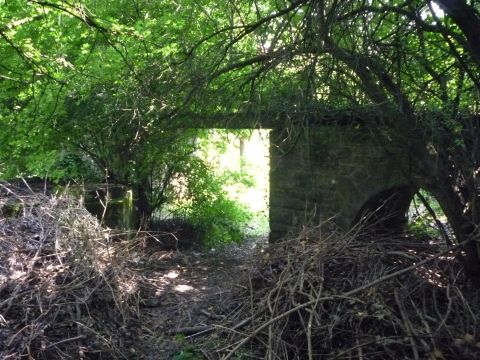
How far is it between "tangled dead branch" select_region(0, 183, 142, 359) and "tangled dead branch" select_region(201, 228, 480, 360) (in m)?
1.06

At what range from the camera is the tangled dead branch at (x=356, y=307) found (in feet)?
14.1

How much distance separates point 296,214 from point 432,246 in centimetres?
307

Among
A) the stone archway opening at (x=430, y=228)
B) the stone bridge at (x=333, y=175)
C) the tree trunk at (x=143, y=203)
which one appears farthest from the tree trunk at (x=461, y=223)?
the tree trunk at (x=143, y=203)

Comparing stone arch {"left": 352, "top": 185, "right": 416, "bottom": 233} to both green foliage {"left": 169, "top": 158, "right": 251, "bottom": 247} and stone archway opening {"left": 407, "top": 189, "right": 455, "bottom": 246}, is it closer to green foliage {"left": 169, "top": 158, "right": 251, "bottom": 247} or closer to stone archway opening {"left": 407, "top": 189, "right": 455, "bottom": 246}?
stone archway opening {"left": 407, "top": 189, "right": 455, "bottom": 246}

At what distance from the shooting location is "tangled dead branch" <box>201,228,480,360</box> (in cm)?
431

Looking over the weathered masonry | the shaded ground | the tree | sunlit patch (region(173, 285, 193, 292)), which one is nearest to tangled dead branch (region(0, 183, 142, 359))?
the shaded ground

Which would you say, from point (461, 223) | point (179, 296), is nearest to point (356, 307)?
point (461, 223)

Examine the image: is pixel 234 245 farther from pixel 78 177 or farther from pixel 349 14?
pixel 349 14

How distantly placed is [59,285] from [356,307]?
292cm

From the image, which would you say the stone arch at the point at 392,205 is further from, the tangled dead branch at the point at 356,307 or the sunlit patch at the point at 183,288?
the sunlit patch at the point at 183,288

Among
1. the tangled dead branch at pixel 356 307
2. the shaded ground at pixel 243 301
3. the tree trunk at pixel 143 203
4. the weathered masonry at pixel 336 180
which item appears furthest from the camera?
the tree trunk at pixel 143 203

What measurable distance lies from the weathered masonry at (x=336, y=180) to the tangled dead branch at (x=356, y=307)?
56.6 inches

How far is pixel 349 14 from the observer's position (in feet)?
15.1

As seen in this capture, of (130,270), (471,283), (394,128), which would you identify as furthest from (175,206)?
(471,283)
